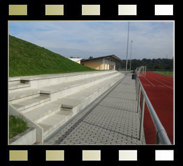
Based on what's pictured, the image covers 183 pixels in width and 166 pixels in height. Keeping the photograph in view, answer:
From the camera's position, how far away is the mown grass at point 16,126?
2.99m

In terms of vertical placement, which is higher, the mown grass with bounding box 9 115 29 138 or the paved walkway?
the mown grass with bounding box 9 115 29 138

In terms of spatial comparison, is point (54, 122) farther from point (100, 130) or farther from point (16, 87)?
point (16, 87)

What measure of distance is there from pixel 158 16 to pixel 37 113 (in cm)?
363

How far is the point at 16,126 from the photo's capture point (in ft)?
10.4

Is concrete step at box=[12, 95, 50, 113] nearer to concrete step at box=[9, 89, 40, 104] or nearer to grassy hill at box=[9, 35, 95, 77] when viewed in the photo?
concrete step at box=[9, 89, 40, 104]

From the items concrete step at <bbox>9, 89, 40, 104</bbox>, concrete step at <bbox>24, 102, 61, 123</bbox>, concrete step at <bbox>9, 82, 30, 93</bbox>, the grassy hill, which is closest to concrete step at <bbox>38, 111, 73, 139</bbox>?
concrete step at <bbox>24, 102, 61, 123</bbox>

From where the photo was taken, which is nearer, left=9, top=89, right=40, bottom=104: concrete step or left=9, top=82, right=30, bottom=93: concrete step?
left=9, top=89, right=40, bottom=104: concrete step

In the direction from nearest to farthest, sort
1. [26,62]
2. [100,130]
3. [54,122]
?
[54,122] < [100,130] < [26,62]

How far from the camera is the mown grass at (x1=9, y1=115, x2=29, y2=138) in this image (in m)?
2.99

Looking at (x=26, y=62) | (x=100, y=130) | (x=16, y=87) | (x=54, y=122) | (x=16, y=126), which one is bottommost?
(x=100, y=130)

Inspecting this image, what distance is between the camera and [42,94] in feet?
17.6

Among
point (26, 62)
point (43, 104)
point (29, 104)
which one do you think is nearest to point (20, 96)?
point (29, 104)
